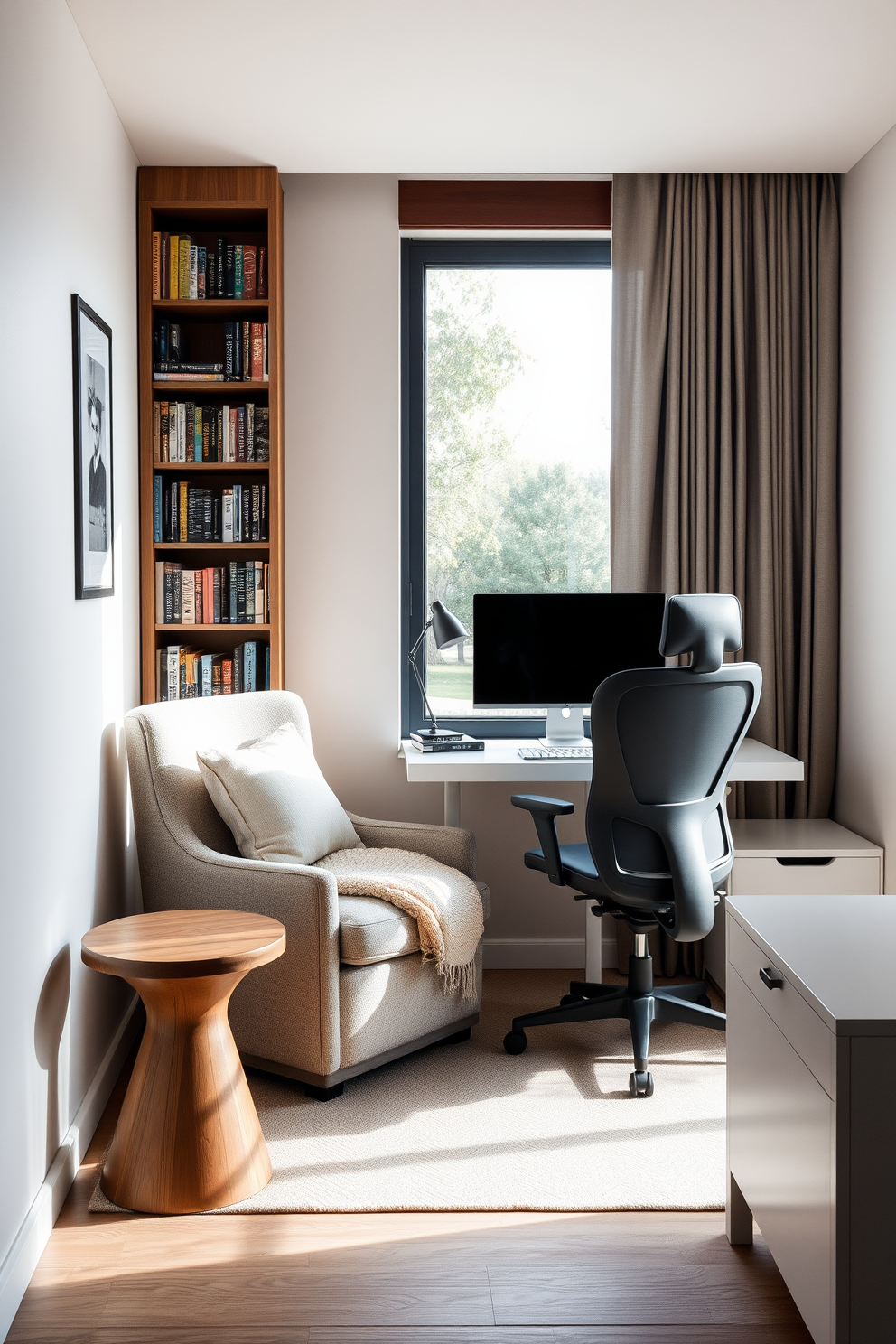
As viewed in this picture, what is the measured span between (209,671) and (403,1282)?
6.51 ft

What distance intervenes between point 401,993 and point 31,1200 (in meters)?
1.00

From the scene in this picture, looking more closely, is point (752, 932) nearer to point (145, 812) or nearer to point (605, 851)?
point (605, 851)

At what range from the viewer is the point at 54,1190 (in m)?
2.18

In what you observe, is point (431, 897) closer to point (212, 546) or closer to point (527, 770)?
point (527, 770)

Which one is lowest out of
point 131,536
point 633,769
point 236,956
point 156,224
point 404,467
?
point 236,956

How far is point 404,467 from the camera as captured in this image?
3812 millimetres

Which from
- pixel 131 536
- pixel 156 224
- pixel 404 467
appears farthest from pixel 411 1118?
pixel 156 224

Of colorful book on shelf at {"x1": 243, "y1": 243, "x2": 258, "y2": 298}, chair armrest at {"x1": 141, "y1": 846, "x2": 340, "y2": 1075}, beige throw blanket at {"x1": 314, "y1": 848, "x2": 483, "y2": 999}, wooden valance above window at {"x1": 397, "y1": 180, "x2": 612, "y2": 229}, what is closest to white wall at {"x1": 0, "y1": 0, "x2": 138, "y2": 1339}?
chair armrest at {"x1": 141, "y1": 846, "x2": 340, "y2": 1075}

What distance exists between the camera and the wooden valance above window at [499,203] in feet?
11.8

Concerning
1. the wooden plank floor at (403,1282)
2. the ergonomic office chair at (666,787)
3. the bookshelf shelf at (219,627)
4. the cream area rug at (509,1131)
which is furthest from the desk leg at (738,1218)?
the bookshelf shelf at (219,627)

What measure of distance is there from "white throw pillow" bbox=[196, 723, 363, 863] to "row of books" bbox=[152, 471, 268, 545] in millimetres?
777

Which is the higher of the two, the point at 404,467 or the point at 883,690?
the point at 404,467

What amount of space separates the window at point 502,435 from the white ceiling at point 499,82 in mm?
438

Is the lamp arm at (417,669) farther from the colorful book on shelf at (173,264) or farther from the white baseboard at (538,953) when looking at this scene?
the colorful book on shelf at (173,264)
